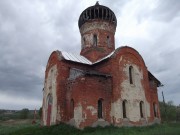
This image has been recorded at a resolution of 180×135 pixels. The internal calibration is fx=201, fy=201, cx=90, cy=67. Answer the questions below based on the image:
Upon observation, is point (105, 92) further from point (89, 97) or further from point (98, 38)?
point (98, 38)

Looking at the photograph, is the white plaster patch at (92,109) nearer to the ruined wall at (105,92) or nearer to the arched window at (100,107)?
the ruined wall at (105,92)

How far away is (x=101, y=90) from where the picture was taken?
1695 centimetres

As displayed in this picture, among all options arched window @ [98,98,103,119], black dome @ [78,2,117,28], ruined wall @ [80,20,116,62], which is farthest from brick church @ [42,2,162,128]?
black dome @ [78,2,117,28]

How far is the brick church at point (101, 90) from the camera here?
16.4 metres

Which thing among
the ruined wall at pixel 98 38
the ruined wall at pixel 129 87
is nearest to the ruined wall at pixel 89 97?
the ruined wall at pixel 129 87

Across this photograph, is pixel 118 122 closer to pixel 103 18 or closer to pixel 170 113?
pixel 103 18

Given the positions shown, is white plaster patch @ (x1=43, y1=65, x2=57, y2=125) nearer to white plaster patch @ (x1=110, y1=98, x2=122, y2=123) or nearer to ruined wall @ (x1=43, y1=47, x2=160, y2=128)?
ruined wall @ (x1=43, y1=47, x2=160, y2=128)

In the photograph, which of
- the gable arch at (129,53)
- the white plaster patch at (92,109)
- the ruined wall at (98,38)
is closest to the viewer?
the white plaster patch at (92,109)

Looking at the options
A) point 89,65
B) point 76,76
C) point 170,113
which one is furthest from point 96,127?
point 170,113

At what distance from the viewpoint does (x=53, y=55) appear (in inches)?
843

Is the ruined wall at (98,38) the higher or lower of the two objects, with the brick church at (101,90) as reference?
higher

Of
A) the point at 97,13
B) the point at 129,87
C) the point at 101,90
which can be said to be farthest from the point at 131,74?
the point at 97,13

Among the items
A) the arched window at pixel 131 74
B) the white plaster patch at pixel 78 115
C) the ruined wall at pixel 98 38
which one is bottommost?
the white plaster patch at pixel 78 115

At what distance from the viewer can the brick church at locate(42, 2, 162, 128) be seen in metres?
16.4
